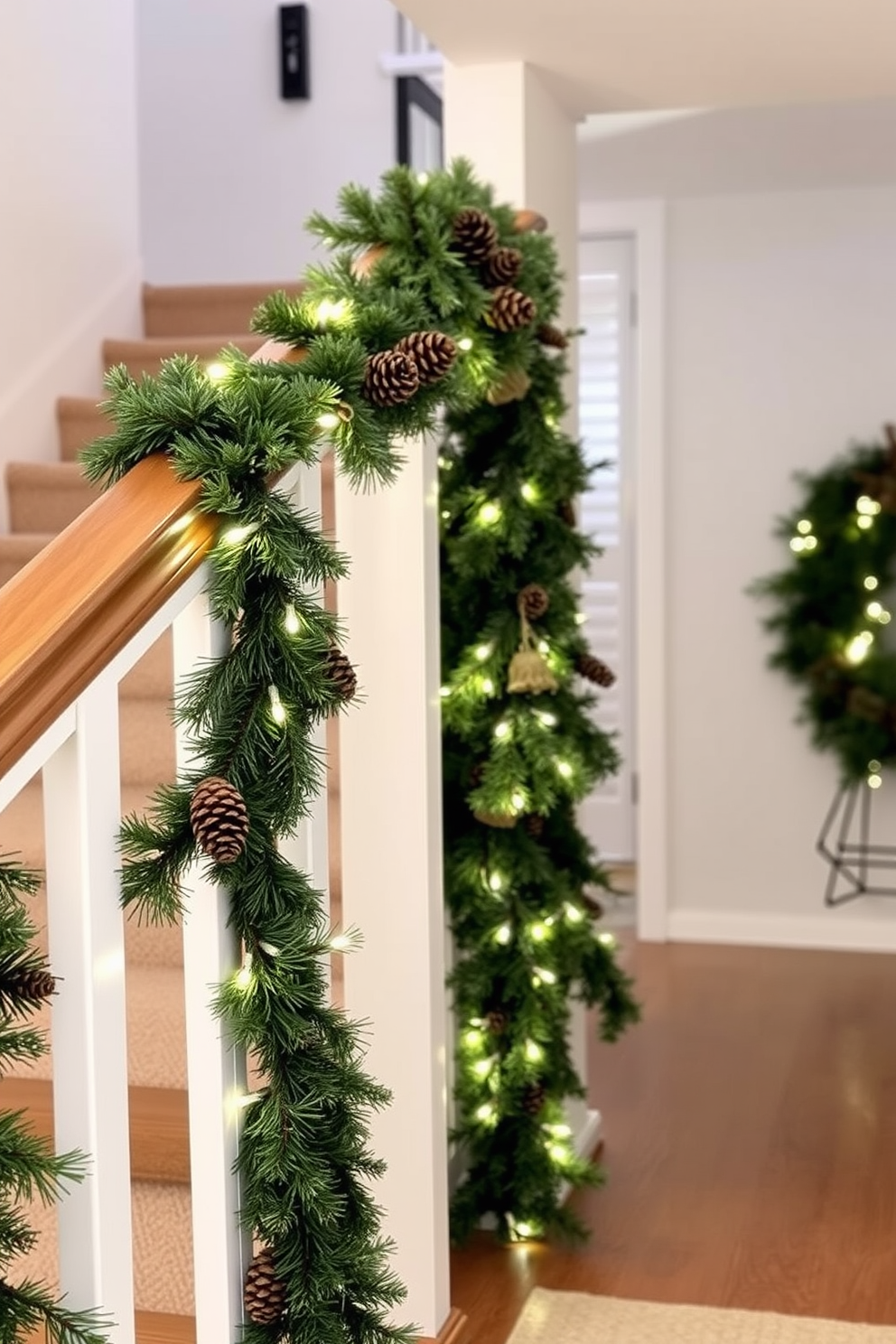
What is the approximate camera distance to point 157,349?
13.6 feet

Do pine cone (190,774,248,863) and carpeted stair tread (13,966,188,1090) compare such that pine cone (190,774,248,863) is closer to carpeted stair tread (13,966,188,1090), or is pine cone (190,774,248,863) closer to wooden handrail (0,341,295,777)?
wooden handrail (0,341,295,777)

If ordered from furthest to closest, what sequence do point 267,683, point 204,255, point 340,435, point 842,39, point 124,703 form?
point 204,255 → point 124,703 → point 842,39 → point 340,435 → point 267,683

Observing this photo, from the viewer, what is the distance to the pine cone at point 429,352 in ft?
5.73

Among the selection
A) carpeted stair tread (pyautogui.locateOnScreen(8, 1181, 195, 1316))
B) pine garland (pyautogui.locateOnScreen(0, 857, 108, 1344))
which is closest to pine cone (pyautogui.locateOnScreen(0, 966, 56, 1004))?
pine garland (pyautogui.locateOnScreen(0, 857, 108, 1344))

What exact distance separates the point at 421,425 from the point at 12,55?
244 cm

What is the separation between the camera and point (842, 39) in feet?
9.70

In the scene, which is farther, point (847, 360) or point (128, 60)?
point (847, 360)

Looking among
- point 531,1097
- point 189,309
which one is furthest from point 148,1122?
point 189,309

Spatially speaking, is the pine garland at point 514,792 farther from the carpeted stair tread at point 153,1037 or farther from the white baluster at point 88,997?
the white baluster at point 88,997

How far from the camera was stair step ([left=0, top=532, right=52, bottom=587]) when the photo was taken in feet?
11.3

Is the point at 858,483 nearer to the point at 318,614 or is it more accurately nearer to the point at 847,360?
the point at 847,360

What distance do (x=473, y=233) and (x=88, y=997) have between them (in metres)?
1.34

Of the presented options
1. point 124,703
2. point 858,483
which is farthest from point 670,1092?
point 858,483

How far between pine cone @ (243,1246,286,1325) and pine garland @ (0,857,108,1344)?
24 centimetres
